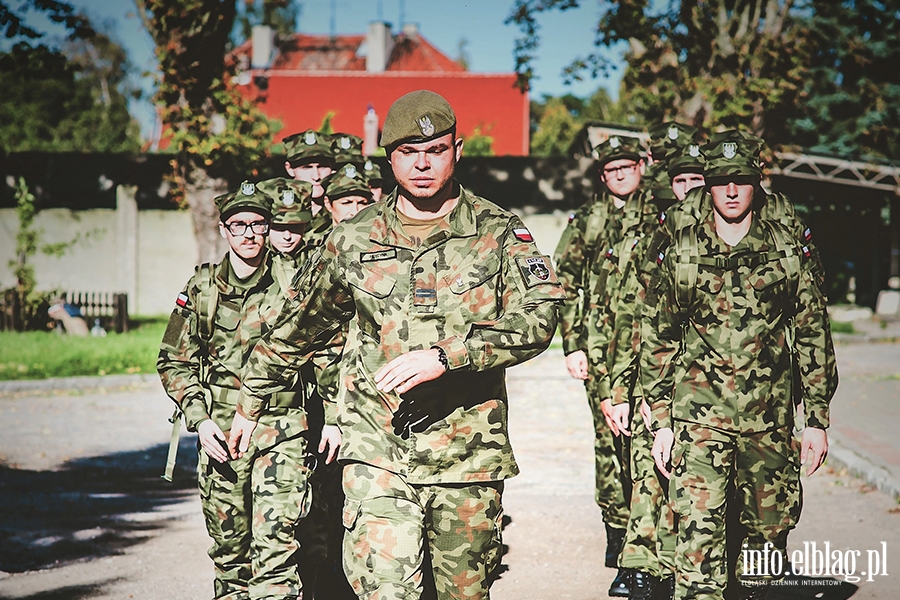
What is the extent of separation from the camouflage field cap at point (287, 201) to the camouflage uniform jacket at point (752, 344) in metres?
2.16

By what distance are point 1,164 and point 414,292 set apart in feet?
78.7

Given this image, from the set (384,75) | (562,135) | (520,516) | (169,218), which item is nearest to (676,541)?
(520,516)

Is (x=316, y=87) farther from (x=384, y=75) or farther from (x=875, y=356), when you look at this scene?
(x=875, y=356)

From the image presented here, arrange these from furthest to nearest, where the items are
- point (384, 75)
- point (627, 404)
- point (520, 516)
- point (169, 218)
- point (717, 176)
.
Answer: point (384, 75) < point (169, 218) < point (520, 516) < point (627, 404) < point (717, 176)

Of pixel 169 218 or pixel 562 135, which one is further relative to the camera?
pixel 562 135

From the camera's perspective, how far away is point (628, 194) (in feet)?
22.3

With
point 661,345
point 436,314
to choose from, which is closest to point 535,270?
point 436,314

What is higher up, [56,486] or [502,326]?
[502,326]

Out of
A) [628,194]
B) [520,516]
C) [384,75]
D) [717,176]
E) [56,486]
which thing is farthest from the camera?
[384,75]

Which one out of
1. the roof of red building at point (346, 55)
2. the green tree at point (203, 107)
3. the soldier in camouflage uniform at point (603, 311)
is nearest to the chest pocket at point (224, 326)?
the soldier in camouflage uniform at point (603, 311)

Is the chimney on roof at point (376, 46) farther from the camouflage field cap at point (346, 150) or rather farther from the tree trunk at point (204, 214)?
the camouflage field cap at point (346, 150)

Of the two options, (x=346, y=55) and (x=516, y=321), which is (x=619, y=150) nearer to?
(x=516, y=321)

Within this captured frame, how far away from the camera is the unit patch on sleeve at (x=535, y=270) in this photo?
3740mm

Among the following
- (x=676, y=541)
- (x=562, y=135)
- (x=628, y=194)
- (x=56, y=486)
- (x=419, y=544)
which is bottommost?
(x=56, y=486)
